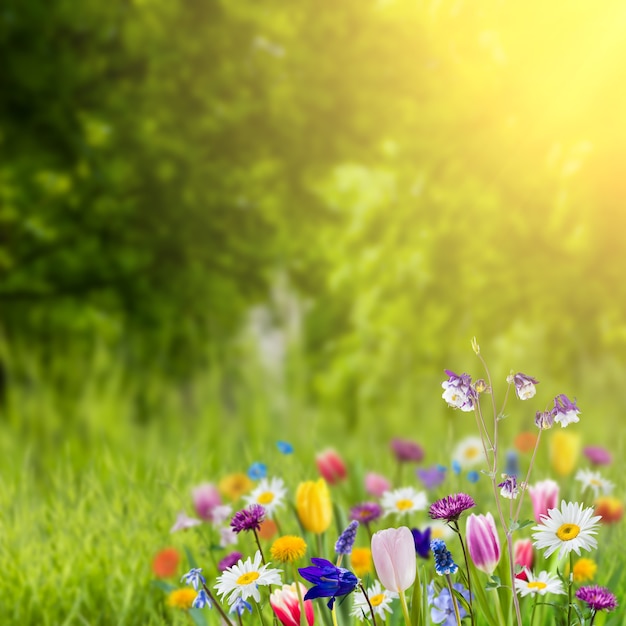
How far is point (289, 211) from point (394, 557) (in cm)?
411

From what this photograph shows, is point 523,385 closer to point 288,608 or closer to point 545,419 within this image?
point 545,419

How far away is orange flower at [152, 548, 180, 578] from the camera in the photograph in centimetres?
281

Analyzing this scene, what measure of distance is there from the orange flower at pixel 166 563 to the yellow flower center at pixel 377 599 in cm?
101

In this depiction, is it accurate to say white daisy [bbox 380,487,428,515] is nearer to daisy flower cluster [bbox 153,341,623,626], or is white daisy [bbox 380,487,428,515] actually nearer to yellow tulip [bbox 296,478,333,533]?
daisy flower cluster [bbox 153,341,623,626]

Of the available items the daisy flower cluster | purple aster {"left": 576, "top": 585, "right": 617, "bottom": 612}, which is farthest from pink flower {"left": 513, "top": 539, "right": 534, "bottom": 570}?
purple aster {"left": 576, "top": 585, "right": 617, "bottom": 612}

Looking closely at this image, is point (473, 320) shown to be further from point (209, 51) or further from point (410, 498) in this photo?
point (410, 498)

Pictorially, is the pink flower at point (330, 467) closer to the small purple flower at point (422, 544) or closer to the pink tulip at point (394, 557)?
the small purple flower at point (422, 544)

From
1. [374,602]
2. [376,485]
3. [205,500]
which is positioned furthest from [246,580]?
[376,485]

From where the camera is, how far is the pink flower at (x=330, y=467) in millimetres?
3371

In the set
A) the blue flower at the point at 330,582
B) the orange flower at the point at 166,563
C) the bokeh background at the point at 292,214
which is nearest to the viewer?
the blue flower at the point at 330,582

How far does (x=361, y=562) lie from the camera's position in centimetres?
249

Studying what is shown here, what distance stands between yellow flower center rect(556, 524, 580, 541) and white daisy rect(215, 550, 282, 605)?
580 millimetres

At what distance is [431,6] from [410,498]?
361 cm

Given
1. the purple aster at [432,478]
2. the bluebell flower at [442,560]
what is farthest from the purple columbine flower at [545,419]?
the purple aster at [432,478]
